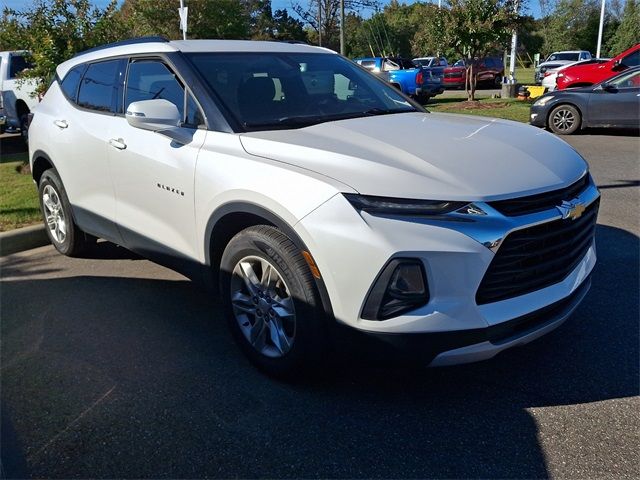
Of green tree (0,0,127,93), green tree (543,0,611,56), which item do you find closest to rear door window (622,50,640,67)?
green tree (0,0,127,93)

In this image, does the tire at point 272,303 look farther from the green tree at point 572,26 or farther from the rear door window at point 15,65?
the green tree at point 572,26

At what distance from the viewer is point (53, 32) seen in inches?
353

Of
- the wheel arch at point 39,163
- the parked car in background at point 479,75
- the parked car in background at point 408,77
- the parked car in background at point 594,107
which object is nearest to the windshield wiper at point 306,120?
the wheel arch at point 39,163

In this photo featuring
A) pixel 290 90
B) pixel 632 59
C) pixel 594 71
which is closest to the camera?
pixel 290 90

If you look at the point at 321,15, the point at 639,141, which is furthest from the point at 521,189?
the point at 321,15

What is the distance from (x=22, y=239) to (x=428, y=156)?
179 inches

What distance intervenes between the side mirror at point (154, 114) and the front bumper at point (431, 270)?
1248 mm

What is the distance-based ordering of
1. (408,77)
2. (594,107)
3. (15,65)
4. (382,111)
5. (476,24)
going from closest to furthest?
(382,111)
(594,107)
(15,65)
(476,24)
(408,77)

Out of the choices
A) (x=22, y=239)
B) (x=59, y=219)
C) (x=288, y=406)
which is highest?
(x=59, y=219)

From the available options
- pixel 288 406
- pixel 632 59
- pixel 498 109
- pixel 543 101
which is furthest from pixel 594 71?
pixel 288 406

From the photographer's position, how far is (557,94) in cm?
1254

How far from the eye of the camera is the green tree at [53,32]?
8914 millimetres

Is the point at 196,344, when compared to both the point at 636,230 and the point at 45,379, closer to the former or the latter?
the point at 45,379

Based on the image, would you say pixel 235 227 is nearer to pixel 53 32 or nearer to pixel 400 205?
pixel 400 205
